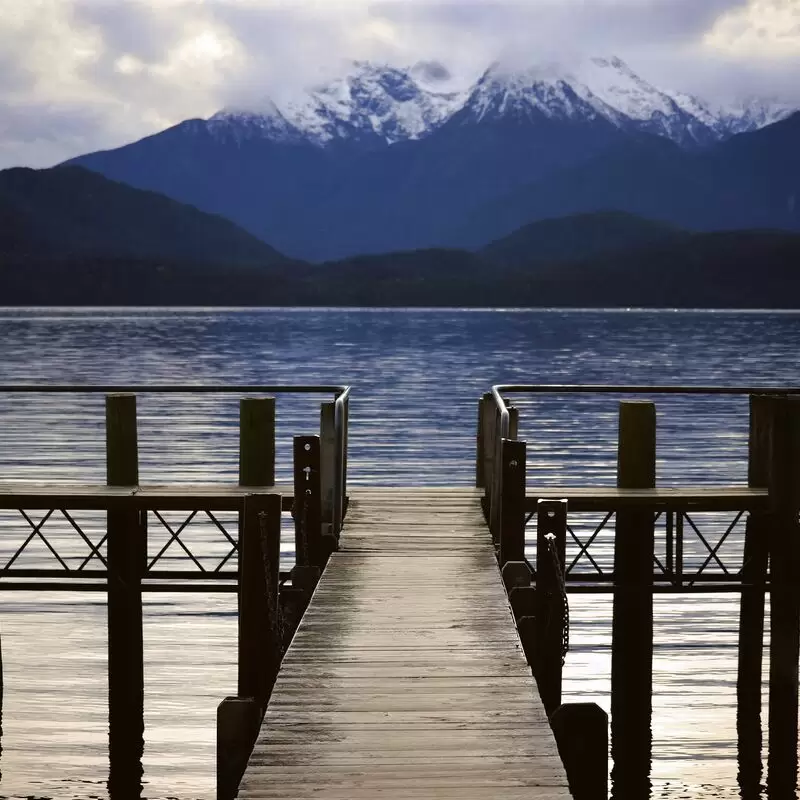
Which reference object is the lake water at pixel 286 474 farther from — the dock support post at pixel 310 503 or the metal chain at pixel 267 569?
the metal chain at pixel 267 569

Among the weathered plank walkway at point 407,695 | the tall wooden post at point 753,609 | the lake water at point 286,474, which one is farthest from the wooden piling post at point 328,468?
the tall wooden post at point 753,609

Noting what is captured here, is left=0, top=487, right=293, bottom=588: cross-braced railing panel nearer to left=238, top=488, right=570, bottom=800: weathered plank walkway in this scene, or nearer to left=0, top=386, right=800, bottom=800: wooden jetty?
left=0, top=386, right=800, bottom=800: wooden jetty

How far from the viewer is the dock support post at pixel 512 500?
11883 mm

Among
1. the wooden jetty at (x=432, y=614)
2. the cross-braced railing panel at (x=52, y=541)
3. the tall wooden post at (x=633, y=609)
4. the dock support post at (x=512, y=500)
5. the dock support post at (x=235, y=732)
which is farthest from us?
the cross-braced railing panel at (x=52, y=541)

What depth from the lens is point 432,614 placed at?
10125mm

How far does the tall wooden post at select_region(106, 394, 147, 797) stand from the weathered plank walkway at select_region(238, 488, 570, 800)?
3178 mm

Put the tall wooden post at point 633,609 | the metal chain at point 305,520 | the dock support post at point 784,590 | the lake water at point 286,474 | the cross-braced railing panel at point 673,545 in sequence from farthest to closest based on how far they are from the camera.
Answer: the cross-braced railing panel at point 673,545
the lake water at point 286,474
the tall wooden post at point 633,609
the dock support post at point 784,590
the metal chain at point 305,520

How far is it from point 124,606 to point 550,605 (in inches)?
228

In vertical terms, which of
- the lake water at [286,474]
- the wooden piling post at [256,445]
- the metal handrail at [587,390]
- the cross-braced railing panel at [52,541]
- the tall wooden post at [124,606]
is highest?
the metal handrail at [587,390]

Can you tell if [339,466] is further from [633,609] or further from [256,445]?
[633,609]

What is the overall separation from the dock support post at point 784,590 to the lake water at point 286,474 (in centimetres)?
56

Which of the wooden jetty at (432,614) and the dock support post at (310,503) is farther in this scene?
the dock support post at (310,503)

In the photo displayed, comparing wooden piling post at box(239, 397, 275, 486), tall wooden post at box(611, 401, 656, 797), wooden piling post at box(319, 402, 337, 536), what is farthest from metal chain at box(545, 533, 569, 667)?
wooden piling post at box(239, 397, 275, 486)

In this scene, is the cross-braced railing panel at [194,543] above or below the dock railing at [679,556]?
below
